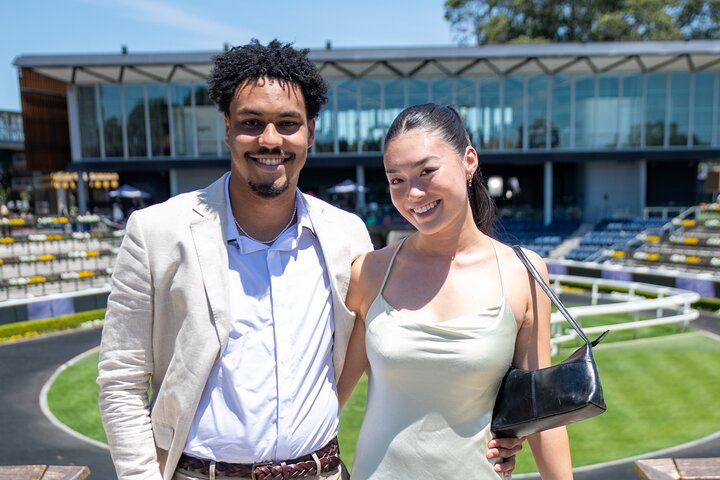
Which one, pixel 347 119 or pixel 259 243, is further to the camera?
pixel 347 119

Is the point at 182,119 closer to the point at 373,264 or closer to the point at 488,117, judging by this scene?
the point at 488,117

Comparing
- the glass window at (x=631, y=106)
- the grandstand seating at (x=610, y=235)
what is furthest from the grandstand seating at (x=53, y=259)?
the glass window at (x=631, y=106)

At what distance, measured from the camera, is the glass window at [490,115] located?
93.7ft

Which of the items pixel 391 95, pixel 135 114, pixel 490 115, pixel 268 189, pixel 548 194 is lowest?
pixel 548 194

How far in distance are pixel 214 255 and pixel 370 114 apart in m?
27.7

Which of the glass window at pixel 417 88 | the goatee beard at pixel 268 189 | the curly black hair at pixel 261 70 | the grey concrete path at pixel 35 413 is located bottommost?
the grey concrete path at pixel 35 413

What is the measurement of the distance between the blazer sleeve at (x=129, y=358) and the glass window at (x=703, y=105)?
3225 cm

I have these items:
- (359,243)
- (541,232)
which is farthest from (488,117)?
(359,243)

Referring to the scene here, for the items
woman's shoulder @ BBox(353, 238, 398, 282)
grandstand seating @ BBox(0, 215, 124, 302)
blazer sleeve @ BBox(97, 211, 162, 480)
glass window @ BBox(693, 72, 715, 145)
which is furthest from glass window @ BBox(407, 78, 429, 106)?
blazer sleeve @ BBox(97, 211, 162, 480)

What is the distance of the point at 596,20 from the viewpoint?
41.8 metres

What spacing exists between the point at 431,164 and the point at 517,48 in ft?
85.5

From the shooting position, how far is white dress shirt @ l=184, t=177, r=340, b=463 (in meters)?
2.06

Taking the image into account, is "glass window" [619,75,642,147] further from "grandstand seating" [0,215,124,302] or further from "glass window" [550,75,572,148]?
"grandstand seating" [0,215,124,302]

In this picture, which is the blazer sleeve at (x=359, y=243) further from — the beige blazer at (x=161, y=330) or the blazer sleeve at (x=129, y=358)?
the blazer sleeve at (x=129, y=358)
